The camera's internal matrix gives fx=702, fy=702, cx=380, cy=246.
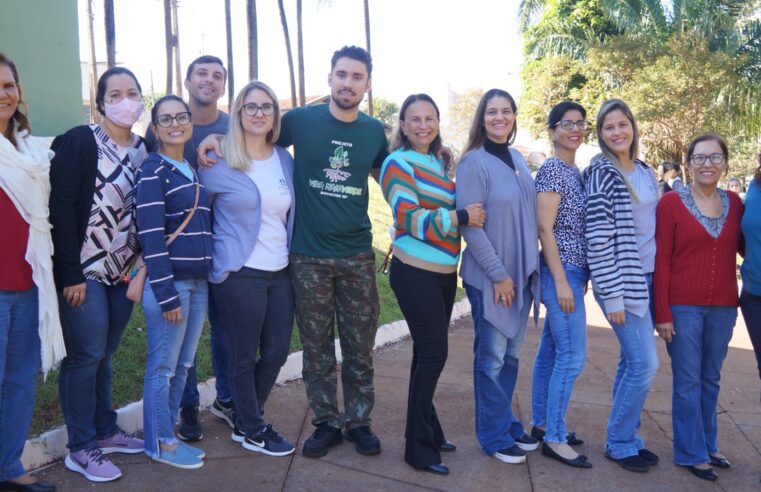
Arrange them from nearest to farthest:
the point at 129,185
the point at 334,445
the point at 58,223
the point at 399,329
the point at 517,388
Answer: the point at 58,223, the point at 129,185, the point at 334,445, the point at 517,388, the point at 399,329

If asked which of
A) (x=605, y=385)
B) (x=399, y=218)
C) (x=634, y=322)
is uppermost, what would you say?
(x=399, y=218)

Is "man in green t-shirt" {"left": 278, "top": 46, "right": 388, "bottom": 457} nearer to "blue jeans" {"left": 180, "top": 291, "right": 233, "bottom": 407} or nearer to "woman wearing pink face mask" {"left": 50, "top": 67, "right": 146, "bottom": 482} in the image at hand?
"blue jeans" {"left": 180, "top": 291, "right": 233, "bottom": 407}

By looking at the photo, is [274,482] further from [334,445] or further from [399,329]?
[399,329]

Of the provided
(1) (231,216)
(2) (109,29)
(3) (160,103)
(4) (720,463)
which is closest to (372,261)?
(1) (231,216)

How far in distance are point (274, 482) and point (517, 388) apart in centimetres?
264

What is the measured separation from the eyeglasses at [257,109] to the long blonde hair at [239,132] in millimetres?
34

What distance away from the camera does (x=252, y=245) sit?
4.10 meters

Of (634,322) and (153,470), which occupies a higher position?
(634,322)

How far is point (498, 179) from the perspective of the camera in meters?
4.13

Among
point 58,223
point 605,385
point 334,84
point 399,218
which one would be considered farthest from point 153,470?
point 605,385

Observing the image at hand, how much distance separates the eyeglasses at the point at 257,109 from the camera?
4.13 metres

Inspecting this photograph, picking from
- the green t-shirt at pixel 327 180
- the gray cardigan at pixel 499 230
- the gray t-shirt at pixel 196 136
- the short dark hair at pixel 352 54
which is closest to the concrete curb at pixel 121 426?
the green t-shirt at pixel 327 180

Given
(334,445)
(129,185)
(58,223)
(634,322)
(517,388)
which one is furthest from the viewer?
(517,388)

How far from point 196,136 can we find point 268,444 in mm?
2057
